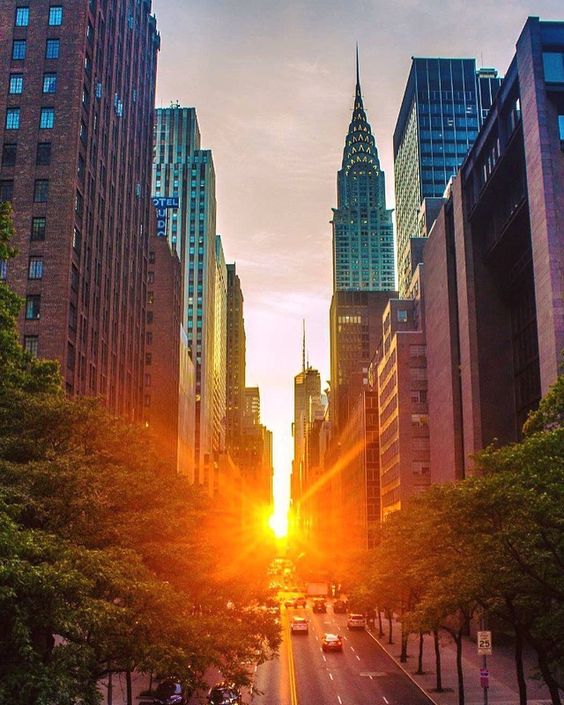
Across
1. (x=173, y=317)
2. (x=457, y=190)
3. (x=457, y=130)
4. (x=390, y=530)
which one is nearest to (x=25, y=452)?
(x=390, y=530)

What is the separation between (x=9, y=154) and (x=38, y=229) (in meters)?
7.94

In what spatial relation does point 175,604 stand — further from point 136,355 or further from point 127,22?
point 127,22

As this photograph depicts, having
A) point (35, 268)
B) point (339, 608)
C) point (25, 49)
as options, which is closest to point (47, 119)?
point (25, 49)

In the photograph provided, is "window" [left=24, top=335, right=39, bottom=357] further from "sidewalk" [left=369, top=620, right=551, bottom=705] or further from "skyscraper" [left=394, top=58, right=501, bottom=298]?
"skyscraper" [left=394, top=58, right=501, bottom=298]

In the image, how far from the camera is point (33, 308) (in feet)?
213

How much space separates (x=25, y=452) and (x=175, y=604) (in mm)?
7264

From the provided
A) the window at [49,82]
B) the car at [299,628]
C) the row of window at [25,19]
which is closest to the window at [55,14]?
the row of window at [25,19]

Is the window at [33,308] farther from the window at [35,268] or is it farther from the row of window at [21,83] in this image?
the row of window at [21,83]

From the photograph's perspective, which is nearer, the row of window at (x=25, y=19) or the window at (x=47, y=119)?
the window at (x=47, y=119)

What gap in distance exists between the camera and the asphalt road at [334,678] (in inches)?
1692

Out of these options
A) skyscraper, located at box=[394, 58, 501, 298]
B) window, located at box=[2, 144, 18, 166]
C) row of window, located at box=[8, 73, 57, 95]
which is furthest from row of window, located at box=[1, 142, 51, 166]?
skyscraper, located at box=[394, 58, 501, 298]

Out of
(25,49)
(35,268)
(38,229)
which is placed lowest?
(35,268)

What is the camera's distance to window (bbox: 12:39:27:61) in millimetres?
72375

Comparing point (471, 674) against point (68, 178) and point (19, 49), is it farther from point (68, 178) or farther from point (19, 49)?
point (19, 49)
